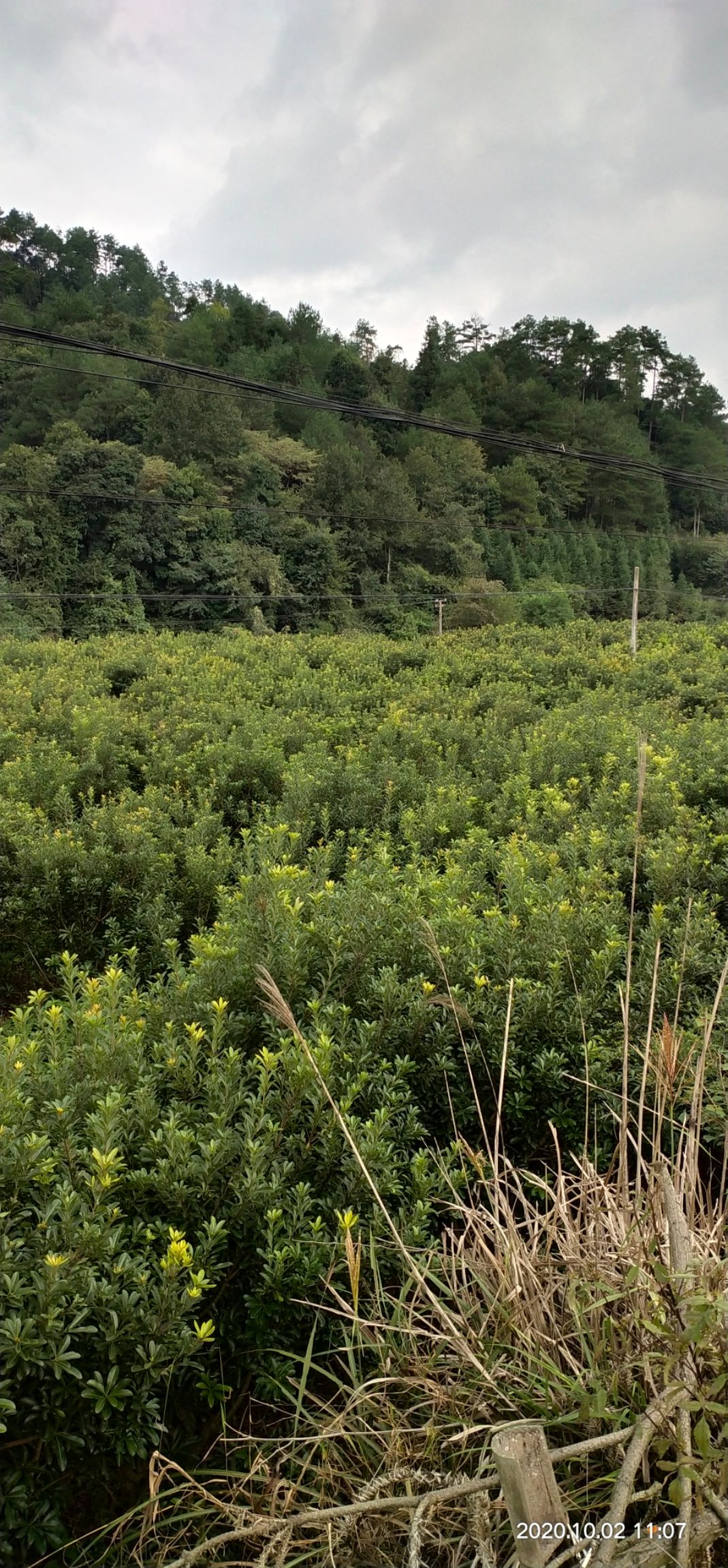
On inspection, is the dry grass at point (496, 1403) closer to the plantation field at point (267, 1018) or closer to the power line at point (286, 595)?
the plantation field at point (267, 1018)

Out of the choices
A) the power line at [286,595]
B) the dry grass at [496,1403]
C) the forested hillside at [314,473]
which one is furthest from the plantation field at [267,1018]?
the power line at [286,595]

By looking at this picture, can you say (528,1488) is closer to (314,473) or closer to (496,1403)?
(496,1403)

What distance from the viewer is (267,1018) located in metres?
2.04

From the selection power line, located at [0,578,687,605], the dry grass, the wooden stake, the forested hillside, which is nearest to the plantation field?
the dry grass

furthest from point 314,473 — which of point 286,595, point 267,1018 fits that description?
point 267,1018

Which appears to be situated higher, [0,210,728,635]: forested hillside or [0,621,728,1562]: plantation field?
[0,210,728,635]: forested hillside

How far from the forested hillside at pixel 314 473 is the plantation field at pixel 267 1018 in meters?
19.5

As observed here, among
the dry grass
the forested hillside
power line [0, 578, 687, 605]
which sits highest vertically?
the forested hillside

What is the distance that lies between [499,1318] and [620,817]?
245 centimetres

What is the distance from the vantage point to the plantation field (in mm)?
1422

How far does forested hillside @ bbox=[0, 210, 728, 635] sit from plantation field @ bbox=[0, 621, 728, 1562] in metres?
19.5

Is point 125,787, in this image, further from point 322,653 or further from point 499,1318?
point 322,653

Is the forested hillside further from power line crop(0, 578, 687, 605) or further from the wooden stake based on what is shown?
the wooden stake

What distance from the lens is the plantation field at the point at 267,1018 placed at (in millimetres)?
1422
